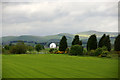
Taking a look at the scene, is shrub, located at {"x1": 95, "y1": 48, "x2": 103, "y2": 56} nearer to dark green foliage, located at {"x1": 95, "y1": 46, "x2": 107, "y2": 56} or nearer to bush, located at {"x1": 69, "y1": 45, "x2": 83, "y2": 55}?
dark green foliage, located at {"x1": 95, "y1": 46, "x2": 107, "y2": 56}

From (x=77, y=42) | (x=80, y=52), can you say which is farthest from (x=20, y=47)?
(x=80, y=52)

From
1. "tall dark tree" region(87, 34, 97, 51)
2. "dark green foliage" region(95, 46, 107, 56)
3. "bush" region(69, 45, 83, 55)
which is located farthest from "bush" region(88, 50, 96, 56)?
"tall dark tree" region(87, 34, 97, 51)

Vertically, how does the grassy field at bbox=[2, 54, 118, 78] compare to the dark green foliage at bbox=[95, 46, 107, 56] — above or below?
below

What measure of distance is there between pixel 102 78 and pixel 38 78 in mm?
4903

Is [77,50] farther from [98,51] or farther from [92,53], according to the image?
[98,51]

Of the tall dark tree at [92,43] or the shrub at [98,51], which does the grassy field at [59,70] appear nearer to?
the shrub at [98,51]

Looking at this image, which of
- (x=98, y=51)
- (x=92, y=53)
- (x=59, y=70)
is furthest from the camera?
(x=92, y=53)

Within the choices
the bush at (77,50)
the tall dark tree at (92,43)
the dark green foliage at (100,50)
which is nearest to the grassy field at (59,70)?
the dark green foliage at (100,50)

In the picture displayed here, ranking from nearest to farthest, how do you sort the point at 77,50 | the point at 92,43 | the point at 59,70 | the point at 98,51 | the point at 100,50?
the point at 59,70 → the point at 100,50 → the point at 98,51 → the point at 77,50 → the point at 92,43

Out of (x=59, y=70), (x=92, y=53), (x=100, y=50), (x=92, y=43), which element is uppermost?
(x=92, y=43)

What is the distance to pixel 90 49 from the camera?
44844 millimetres

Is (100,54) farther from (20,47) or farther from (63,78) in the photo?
(20,47)

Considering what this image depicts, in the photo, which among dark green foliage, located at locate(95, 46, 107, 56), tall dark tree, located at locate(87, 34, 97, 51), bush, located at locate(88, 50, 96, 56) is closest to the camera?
dark green foliage, located at locate(95, 46, 107, 56)

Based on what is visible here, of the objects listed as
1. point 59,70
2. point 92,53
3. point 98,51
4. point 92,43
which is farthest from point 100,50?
point 59,70
